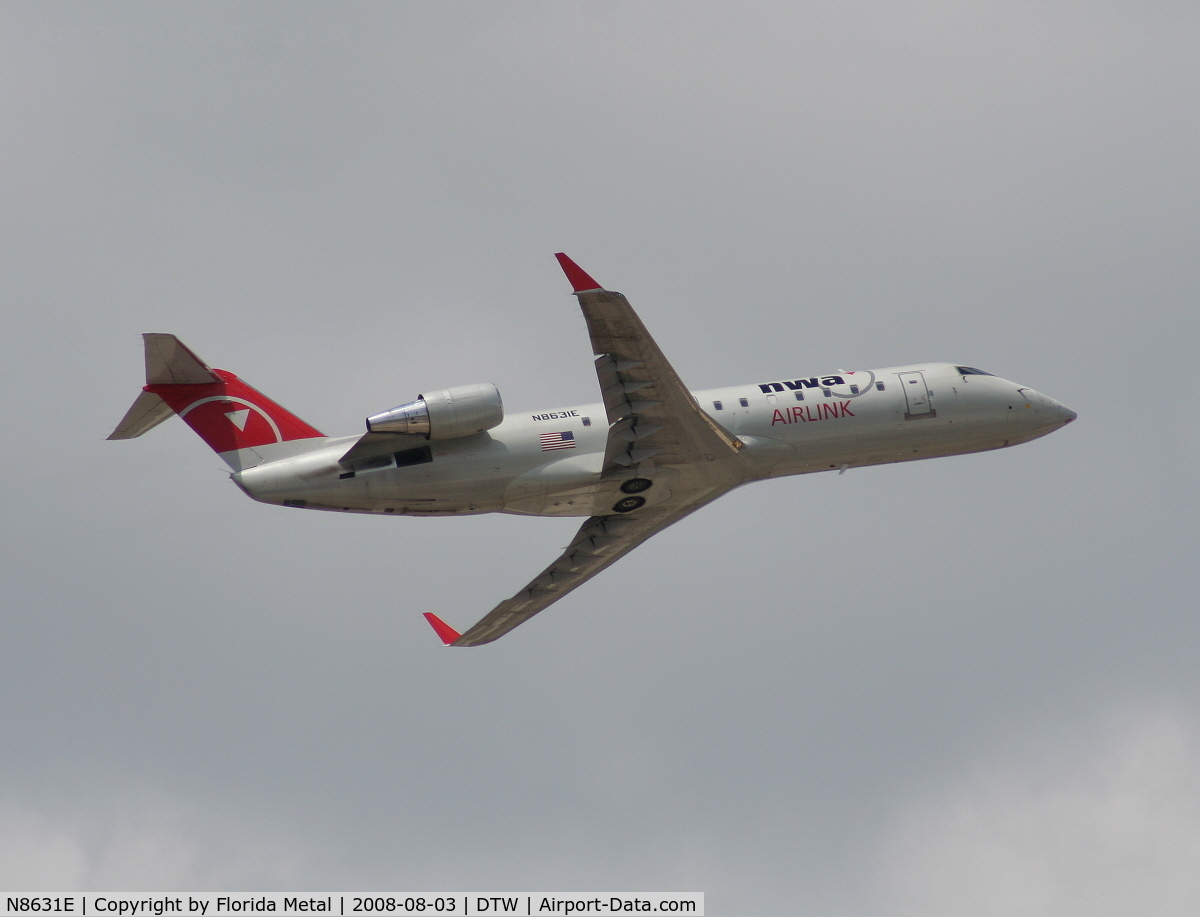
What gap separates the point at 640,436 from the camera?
36.9 metres

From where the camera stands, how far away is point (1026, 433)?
139 ft

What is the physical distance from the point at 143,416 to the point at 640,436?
43.5ft

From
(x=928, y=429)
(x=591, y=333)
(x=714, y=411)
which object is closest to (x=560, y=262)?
(x=591, y=333)

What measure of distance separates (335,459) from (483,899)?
11.7 m

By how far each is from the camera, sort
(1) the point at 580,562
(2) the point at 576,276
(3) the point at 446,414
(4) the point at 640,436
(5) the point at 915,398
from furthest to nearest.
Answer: (1) the point at 580,562 < (5) the point at 915,398 < (4) the point at 640,436 < (3) the point at 446,414 < (2) the point at 576,276

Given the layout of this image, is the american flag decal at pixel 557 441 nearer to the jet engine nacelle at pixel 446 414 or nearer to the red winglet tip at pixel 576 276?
the jet engine nacelle at pixel 446 414

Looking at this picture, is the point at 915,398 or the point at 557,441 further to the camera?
the point at 915,398

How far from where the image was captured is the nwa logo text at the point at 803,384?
3947 cm

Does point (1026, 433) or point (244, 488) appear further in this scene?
point (1026, 433)

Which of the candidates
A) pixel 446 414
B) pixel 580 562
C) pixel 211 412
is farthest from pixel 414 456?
pixel 580 562

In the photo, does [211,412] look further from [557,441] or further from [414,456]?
[557,441]

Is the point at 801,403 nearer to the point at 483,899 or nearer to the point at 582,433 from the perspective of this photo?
the point at 582,433

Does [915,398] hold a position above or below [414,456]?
above

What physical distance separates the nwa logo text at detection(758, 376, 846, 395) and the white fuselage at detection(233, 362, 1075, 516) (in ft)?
0.14
